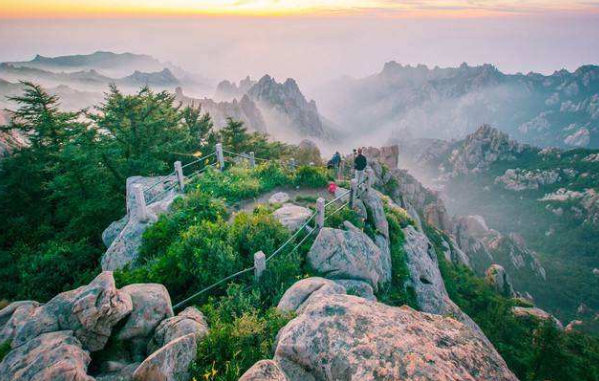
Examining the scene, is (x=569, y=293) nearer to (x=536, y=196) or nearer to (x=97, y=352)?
(x=536, y=196)

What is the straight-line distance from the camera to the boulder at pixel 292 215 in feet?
39.3

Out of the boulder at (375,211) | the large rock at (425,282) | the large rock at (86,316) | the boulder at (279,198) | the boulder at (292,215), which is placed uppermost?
the large rock at (86,316)

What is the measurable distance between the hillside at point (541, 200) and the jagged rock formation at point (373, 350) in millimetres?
74210

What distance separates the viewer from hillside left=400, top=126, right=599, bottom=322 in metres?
68.8

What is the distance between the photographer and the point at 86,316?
6301 millimetres

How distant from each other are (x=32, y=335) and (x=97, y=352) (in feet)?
4.57

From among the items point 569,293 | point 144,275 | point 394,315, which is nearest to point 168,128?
point 144,275

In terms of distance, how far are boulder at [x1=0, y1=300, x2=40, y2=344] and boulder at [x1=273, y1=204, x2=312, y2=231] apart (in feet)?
24.6

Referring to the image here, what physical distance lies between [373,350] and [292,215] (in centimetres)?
783

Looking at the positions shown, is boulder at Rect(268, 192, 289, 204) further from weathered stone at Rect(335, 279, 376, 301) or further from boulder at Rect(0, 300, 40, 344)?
boulder at Rect(0, 300, 40, 344)

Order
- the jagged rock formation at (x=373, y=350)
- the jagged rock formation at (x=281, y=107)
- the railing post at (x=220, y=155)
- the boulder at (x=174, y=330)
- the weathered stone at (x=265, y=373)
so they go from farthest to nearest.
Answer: the jagged rock formation at (x=281, y=107), the railing post at (x=220, y=155), the boulder at (x=174, y=330), the jagged rock formation at (x=373, y=350), the weathered stone at (x=265, y=373)

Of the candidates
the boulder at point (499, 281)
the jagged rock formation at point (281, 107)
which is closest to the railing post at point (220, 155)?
the boulder at point (499, 281)

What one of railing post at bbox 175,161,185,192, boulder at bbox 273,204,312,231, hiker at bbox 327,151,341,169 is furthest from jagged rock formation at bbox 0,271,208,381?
hiker at bbox 327,151,341,169

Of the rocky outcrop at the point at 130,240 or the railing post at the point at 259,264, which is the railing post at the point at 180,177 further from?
the railing post at the point at 259,264
